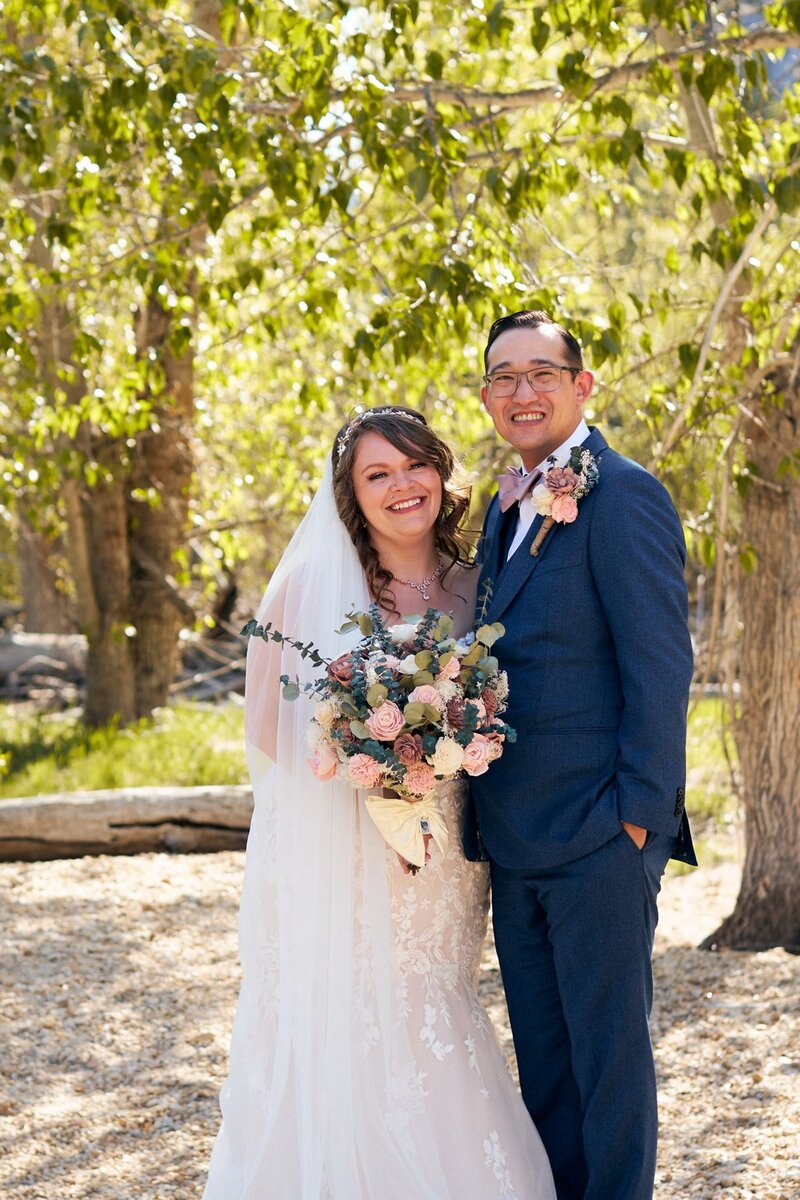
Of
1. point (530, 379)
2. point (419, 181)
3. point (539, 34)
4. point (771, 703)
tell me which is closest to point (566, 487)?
point (530, 379)

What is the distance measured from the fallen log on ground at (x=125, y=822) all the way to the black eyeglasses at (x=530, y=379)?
4351 mm

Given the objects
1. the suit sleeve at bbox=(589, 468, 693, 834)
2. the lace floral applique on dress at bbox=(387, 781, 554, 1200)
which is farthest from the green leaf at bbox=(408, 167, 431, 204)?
the lace floral applique on dress at bbox=(387, 781, 554, 1200)

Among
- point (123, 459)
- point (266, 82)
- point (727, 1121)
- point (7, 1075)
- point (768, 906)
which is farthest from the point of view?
point (123, 459)

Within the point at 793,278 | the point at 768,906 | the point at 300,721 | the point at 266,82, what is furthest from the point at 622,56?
the point at 300,721

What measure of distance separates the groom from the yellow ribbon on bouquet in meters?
0.18

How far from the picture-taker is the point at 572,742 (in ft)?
9.00

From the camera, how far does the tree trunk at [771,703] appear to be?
5062 mm

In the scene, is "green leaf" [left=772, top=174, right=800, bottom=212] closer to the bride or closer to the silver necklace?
the bride

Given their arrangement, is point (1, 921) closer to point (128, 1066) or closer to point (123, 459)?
point (128, 1066)

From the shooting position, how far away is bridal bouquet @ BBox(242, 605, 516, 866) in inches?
101

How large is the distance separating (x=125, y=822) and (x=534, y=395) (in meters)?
4.52

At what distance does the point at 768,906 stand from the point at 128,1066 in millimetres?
2586

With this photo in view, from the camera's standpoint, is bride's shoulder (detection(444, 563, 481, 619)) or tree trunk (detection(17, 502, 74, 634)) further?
tree trunk (detection(17, 502, 74, 634))

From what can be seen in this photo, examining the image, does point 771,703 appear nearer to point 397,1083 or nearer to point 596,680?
point 596,680
